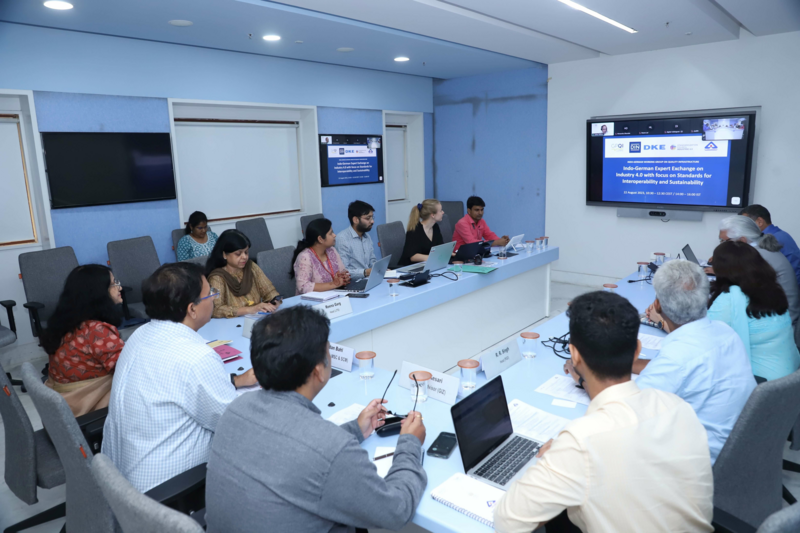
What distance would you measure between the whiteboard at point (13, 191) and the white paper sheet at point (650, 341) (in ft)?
15.3

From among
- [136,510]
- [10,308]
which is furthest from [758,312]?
[10,308]

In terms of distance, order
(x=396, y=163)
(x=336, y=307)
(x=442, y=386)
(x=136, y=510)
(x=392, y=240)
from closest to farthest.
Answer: (x=136, y=510)
(x=442, y=386)
(x=336, y=307)
(x=392, y=240)
(x=396, y=163)

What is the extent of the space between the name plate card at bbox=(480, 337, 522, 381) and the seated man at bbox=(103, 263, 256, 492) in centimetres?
100

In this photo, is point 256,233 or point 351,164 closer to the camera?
point 256,233

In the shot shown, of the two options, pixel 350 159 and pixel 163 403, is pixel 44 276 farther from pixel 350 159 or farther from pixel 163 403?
pixel 350 159

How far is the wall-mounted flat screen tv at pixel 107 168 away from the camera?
165 inches

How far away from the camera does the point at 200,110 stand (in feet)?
17.0

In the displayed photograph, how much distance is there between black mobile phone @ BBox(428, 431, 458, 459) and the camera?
1.63 meters

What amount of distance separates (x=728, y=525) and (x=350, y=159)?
5.58 m

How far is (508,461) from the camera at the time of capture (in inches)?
62.3

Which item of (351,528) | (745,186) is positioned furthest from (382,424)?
(745,186)

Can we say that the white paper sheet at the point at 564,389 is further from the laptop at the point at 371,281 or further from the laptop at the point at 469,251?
the laptop at the point at 469,251

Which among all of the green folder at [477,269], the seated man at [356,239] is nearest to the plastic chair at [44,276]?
the seated man at [356,239]

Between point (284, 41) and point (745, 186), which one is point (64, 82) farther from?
point (745, 186)
